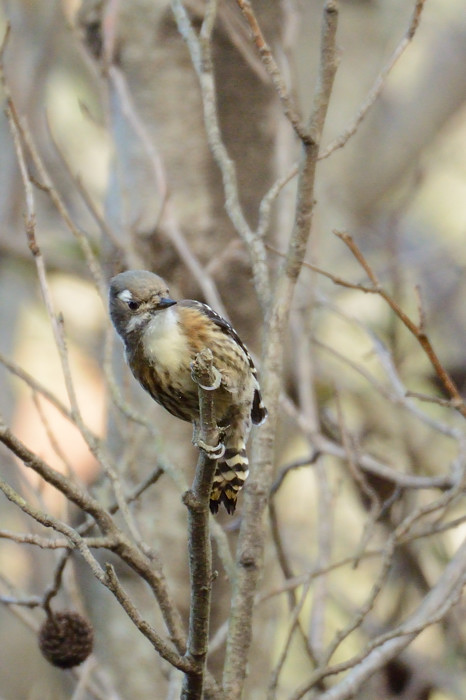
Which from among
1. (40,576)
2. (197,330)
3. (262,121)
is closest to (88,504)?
(197,330)

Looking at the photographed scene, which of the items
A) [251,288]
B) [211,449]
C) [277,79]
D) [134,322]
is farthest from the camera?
[251,288]

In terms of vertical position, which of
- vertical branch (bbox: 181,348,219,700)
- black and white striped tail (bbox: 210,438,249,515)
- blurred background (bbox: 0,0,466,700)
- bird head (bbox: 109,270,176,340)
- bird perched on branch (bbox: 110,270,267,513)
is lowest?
vertical branch (bbox: 181,348,219,700)

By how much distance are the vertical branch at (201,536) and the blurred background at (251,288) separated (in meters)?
0.34

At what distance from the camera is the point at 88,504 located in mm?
1865

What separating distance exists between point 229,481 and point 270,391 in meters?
0.39

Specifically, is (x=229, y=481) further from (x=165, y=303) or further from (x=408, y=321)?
(x=408, y=321)

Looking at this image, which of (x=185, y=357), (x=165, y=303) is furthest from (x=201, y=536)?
(x=165, y=303)

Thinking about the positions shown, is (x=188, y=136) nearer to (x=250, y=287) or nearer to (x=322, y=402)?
(x=250, y=287)

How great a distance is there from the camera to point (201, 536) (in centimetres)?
189

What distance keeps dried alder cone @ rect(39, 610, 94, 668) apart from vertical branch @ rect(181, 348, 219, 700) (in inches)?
17.6

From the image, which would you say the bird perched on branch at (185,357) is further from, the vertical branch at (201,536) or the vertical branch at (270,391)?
the vertical branch at (201,536)

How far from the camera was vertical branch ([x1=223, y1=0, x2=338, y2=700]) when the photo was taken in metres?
2.12

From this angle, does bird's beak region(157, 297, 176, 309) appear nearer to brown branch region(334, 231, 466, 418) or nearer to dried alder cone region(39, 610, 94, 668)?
brown branch region(334, 231, 466, 418)

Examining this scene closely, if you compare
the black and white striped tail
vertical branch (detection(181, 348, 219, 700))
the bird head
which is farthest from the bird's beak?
vertical branch (detection(181, 348, 219, 700))
